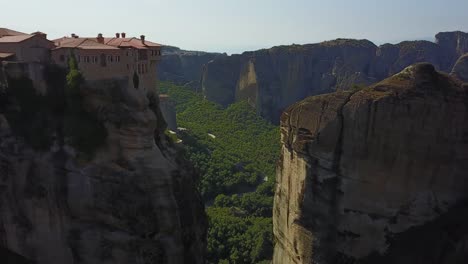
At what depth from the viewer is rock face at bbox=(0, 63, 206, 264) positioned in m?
21.6

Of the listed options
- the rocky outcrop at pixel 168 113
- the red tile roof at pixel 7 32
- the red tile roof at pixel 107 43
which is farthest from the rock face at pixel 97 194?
the rocky outcrop at pixel 168 113

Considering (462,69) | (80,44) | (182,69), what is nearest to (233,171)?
(462,69)

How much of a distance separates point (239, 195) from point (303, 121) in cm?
3924

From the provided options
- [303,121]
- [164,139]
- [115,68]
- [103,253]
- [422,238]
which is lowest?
[103,253]

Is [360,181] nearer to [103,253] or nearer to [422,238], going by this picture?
[422,238]

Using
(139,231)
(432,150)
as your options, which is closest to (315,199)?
(432,150)

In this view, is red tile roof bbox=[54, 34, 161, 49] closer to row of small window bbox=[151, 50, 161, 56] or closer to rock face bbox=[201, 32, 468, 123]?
row of small window bbox=[151, 50, 161, 56]

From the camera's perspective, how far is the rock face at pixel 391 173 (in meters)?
17.3

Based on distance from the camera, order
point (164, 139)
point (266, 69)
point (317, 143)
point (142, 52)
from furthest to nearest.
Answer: point (266, 69) → point (142, 52) → point (164, 139) → point (317, 143)

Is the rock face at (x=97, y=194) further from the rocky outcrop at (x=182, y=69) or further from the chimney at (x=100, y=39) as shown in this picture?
the rocky outcrop at (x=182, y=69)

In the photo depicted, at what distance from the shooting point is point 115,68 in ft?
94.4

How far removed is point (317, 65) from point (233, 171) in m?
55.8

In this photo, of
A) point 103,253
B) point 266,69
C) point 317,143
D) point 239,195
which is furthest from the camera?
point 266,69

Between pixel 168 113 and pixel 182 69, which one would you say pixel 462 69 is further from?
pixel 182 69
